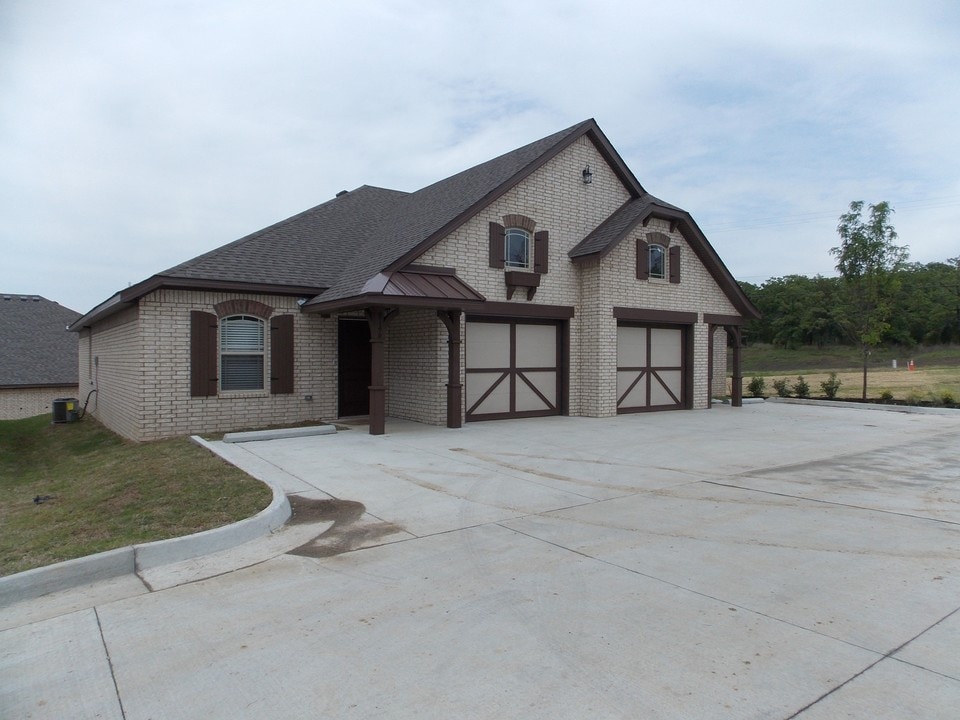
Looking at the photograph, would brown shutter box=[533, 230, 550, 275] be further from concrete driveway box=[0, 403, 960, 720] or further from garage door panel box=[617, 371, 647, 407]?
concrete driveway box=[0, 403, 960, 720]

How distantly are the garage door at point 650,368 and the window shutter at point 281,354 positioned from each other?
8.56 m

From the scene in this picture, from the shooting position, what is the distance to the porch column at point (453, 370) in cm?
1319

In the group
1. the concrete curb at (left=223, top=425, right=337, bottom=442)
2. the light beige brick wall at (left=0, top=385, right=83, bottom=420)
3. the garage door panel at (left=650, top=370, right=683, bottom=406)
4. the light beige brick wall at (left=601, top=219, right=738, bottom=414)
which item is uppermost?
the light beige brick wall at (left=601, top=219, right=738, bottom=414)

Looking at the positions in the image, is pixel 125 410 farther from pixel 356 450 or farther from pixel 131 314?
pixel 356 450

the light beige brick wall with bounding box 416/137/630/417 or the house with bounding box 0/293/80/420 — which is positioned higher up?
the light beige brick wall with bounding box 416/137/630/417

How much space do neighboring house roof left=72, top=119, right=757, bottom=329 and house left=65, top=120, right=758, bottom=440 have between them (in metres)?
0.06

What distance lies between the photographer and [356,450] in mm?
10500

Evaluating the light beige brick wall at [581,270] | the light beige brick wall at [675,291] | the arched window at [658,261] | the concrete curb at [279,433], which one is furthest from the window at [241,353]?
the arched window at [658,261]

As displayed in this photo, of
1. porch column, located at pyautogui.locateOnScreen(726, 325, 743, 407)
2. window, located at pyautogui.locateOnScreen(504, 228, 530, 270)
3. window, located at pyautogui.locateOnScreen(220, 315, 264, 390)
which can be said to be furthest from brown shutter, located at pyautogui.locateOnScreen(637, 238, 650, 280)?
window, located at pyautogui.locateOnScreen(220, 315, 264, 390)

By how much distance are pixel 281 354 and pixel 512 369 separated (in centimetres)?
539

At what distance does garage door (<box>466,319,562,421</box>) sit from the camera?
14.7m

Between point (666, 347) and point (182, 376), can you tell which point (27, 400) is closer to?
point (182, 376)

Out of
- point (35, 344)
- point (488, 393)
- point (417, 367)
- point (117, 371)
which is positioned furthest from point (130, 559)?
point (35, 344)

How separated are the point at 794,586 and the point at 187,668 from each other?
4.19 m
